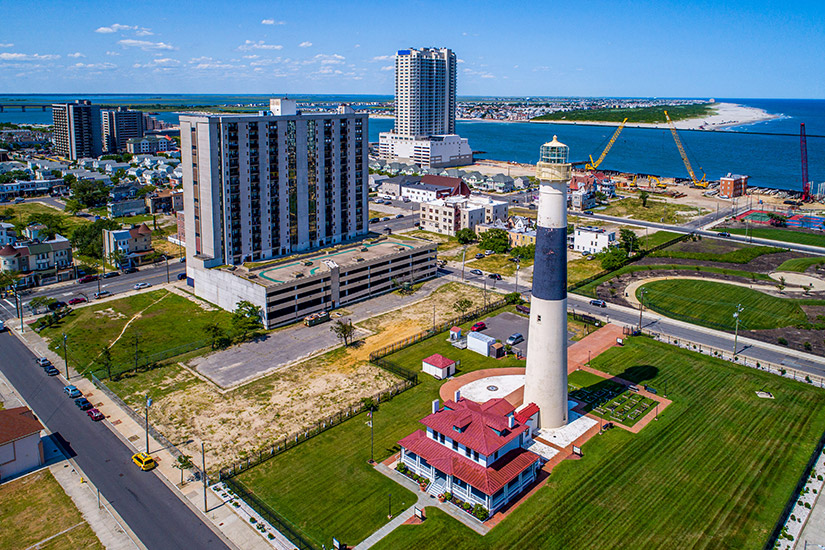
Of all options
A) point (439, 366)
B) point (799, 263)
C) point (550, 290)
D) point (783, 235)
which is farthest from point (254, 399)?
point (783, 235)

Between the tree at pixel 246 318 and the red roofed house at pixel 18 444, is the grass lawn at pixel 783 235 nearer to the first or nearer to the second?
the tree at pixel 246 318

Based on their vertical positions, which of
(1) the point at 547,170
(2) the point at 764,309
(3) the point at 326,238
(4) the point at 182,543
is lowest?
(4) the point at 182,543

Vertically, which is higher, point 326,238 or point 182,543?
point 326,238

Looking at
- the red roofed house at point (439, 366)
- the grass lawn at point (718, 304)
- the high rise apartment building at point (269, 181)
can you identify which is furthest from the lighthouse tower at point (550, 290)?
the high rise apartment building at point (269, 181)

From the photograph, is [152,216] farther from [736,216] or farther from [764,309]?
[736,216]

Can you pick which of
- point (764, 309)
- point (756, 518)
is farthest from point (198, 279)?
point (764, 309)

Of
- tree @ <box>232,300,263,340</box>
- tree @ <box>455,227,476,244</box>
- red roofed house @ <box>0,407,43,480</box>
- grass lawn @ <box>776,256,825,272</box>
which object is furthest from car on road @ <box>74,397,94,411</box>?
grass lawn @ <box>776,256,825,272</box>
